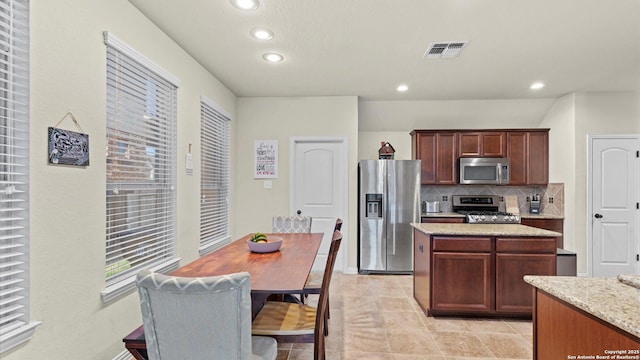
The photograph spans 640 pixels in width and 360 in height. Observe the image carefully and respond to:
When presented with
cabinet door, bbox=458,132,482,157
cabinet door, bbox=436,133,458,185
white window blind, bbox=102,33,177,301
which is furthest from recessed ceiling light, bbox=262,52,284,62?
cabinet door, bbox=458,132,482,157

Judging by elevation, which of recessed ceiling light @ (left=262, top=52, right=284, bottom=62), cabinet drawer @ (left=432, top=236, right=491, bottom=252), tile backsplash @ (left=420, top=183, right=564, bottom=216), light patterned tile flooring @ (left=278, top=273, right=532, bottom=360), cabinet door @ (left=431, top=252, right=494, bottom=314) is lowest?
light patterned tile flooring @ (left=278, top=273, right=532, bottom=360)

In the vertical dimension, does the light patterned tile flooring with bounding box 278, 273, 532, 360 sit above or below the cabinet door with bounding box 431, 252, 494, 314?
below

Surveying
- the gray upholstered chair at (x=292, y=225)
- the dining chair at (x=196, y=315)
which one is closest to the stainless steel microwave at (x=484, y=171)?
the gray upholstered chair at (x=292, y=225)

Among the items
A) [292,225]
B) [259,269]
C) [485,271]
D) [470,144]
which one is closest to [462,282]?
[485,271]

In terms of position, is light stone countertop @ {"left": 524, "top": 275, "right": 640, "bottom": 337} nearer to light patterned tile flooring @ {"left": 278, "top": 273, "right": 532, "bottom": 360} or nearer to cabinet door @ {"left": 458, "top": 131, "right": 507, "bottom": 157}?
light patterned tile flooring @ {"left": 278, "top": 273, "right": 532, "bottom": 360}

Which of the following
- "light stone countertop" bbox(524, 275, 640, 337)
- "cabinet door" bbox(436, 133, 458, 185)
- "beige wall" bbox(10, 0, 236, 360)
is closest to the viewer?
"light stone countertop" bbox(524, 275, 640, 337)

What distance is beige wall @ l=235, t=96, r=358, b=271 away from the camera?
4.45m

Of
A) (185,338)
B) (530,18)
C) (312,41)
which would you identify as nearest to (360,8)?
(312,41)

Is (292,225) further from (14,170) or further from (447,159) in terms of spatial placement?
(447,159)

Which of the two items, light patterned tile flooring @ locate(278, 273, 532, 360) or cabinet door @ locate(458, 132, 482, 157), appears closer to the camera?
light patterned tile flooring @ locate(278, 273, 532, 360)

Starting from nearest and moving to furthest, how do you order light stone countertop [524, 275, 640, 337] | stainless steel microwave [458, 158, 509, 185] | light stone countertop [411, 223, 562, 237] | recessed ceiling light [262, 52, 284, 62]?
light stone countertop [524, 275, 640, 337] → light stone countertop [411, 223, 562, 237] → recessed ceiling light [262, 52, 284, 62] → stainless steel microwave [458, 158, 509, 185]

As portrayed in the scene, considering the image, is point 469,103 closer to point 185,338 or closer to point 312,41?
point 312,41

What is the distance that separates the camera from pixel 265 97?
457 centimetres

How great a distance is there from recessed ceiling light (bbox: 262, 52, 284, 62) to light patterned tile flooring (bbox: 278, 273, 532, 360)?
2642 millimetres
